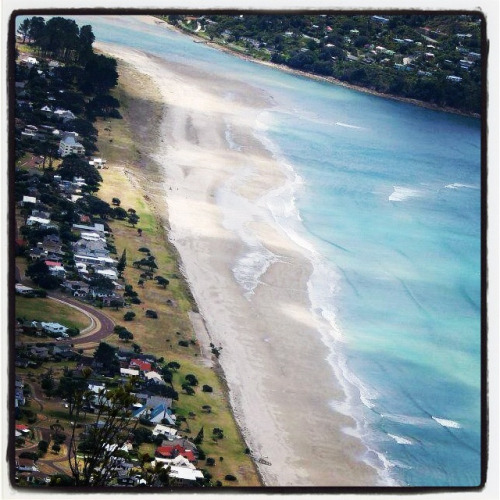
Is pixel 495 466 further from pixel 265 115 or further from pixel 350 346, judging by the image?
pixel 265 115

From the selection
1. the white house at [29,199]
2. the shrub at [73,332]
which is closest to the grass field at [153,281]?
the shrub at [73,332]

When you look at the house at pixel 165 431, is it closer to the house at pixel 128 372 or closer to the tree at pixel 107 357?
the house at pixel 128 372

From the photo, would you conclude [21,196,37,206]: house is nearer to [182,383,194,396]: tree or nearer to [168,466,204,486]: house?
[182,383,194,396]: tree

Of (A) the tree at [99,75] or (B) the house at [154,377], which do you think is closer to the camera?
(B) the house at [154,377]

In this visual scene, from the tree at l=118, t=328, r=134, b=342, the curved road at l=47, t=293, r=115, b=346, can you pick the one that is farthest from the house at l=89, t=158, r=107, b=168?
the tree at l=118, t=328, r=134, b=342

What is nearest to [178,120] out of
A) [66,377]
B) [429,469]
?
[66,377]

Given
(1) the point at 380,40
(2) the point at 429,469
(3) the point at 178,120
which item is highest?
(1) the point at 380,40
